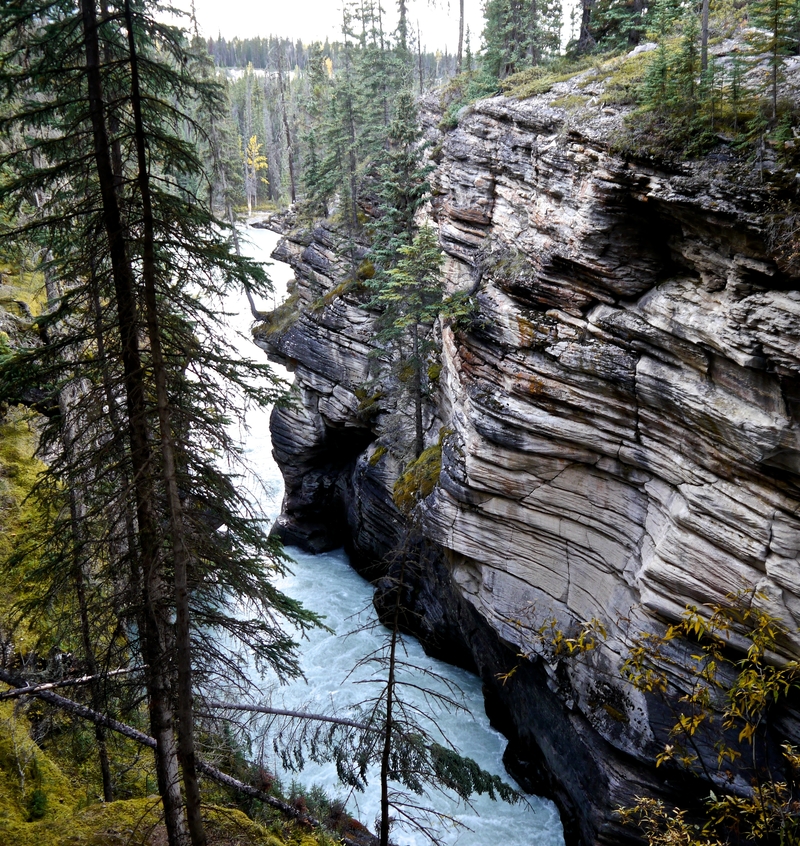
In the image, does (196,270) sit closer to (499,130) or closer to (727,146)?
(727,146)

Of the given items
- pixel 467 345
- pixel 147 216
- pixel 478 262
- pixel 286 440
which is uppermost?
pixel 147 216

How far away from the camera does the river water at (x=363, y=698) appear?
→ 1333 centimetres

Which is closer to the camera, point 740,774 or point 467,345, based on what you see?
point 740,774

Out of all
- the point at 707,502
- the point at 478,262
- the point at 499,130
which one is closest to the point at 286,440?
the point at 478,262

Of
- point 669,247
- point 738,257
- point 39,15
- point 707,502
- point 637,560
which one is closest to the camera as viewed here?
point 39,15

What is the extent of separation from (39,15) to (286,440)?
63.5ft

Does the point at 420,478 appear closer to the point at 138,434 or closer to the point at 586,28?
the point at 138,434

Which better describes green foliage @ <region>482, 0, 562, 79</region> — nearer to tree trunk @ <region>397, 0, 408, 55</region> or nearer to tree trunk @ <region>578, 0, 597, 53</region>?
tree trunk @ <region>578, 0, 597, 53</region>

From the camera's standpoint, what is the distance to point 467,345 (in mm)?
14016

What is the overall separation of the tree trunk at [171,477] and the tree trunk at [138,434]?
20 centimetres

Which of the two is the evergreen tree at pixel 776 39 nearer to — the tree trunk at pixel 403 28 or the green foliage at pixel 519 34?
the green foliage at pixel 519 34

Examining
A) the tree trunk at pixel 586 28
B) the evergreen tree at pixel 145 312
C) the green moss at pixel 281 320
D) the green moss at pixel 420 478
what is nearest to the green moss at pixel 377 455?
the green moss at pixel 420 478

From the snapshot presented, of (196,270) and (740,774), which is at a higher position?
(196,270)

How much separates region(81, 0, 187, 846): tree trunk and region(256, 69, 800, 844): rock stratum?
8.20 feet
